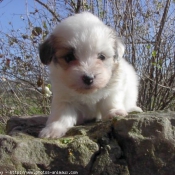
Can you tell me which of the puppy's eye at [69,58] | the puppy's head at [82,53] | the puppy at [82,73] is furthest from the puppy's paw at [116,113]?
the puppy's eye at [69,58]

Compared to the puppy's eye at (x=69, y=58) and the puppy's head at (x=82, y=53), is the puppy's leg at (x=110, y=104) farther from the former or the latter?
the puppy's eye at (x=69, y=58)

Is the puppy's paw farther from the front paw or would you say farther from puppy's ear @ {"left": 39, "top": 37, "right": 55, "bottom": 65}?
puppy's ear @ {"left": 39, "top": 37, "right": 55, "bottom": 65}

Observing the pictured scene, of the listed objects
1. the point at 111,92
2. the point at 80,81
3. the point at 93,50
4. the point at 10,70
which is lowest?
the point at 10,70

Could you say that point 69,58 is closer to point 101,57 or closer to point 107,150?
point 101,57

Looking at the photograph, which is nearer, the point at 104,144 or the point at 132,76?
the point at 104,144

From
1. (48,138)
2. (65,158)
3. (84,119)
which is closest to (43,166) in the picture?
(65,158)

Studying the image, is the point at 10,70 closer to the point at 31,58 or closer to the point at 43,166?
the point at 31,58

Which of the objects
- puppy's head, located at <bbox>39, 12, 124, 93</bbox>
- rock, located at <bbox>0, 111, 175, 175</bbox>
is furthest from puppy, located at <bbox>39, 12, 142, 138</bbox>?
rock, located at <bbox>0, 111, 175, 175</bbox>

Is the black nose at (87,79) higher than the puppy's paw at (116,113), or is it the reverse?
the black nose at (87,79)
